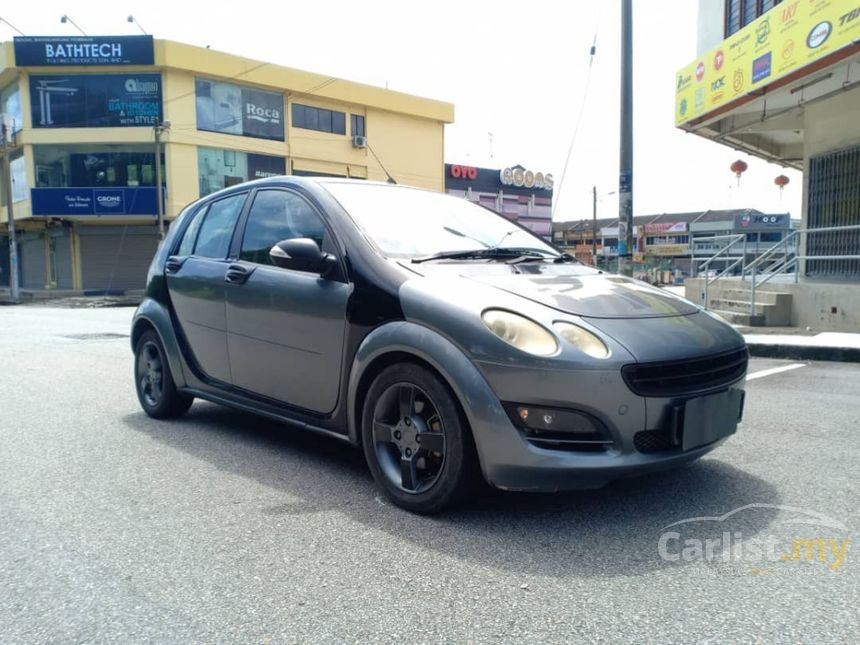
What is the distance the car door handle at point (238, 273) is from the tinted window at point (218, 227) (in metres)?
0.22

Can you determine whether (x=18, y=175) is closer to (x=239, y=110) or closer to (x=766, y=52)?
(x=239, y=110)

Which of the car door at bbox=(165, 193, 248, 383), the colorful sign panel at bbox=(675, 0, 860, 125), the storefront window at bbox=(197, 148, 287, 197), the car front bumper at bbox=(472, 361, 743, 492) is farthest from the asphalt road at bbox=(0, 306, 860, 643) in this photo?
the storefront window at bbox=(197, 148, 287, 197)

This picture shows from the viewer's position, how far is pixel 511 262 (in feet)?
12.2

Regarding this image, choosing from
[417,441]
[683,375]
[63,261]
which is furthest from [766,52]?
[63,261]

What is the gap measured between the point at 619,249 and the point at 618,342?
28.4 feet

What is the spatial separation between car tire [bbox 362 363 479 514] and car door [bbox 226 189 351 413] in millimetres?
367

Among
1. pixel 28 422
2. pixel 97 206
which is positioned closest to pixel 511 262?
pixel 28 422

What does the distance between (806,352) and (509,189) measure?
147ft

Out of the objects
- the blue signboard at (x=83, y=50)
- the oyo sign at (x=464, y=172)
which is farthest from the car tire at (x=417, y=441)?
the oyo sign at (x=464, y=172)

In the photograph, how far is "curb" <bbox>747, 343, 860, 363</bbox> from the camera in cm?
822

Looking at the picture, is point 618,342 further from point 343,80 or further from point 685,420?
point 343,80

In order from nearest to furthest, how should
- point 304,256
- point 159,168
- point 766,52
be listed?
point 304,256 → point 766,52 → point 159,168

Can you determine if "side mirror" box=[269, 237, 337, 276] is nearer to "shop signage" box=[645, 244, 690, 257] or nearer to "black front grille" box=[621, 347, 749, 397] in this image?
"black front grille" box=[621, 347, 749, 397]

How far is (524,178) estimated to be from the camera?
52562 millimetres
